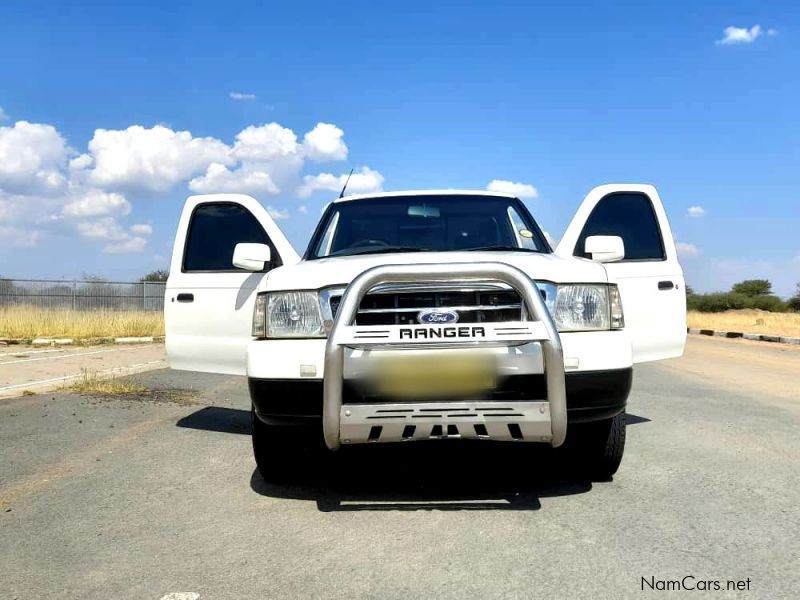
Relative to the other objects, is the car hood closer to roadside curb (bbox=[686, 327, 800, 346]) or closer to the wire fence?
roadside curb (bbox=[686, 327, 800, 346])

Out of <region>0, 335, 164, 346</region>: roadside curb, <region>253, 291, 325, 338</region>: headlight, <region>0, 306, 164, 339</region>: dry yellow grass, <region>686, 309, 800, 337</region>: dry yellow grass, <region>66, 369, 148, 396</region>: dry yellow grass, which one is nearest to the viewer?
<region>253, 291, 325, 338</region>: headlight

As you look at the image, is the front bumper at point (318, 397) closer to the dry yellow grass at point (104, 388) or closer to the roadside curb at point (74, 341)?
the dry yellow grass at point (104, 388)

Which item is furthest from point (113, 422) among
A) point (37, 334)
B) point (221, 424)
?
point (37, 334)

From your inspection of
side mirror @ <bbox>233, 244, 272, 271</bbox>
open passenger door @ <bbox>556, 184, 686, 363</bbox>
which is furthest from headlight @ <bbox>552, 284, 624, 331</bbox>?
side mirror @ <bbox>233, 244, 272, 271</bbox>

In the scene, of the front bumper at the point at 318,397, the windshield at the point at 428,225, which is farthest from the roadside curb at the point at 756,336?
the front bumper at the point at 318,397

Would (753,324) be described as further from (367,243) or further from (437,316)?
(437,316)

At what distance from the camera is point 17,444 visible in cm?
562

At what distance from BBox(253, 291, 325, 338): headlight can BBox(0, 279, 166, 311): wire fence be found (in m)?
24.1

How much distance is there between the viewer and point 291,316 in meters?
3.98

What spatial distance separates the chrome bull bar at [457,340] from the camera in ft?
11.5

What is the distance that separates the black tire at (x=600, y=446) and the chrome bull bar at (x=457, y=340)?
84 centimetres

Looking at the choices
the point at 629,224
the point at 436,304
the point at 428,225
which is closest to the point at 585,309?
the point at 436,304

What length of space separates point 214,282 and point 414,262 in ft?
8.34

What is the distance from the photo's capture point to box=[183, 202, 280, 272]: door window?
6.13 m
